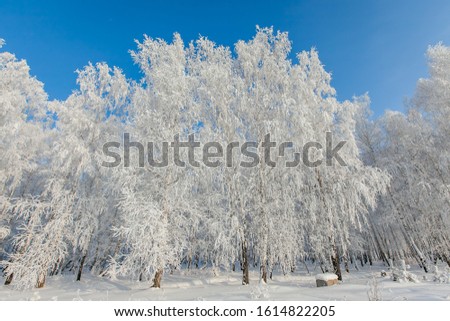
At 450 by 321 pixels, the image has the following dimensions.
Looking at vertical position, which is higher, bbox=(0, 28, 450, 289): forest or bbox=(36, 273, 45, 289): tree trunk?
bbox=(0, 28, 450, 289): forest

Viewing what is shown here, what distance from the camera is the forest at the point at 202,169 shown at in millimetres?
10484

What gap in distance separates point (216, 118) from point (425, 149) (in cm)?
1359

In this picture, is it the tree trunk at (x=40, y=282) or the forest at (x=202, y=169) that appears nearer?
the forest at (x=202, y=169)

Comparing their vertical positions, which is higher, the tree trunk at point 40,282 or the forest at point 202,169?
the forest at point 202,169

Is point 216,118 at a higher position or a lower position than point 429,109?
lower

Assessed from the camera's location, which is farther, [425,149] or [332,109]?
[425,149]

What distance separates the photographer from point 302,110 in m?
11.2

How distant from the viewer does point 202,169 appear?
35.6 ft

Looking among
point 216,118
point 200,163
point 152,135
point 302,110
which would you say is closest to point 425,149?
point 302,110

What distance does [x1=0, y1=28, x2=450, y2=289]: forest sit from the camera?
34.4 ft

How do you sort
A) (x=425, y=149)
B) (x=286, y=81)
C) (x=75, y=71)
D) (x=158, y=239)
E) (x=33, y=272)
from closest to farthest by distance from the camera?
→ 1. (x=158, y=239)
2. (x=33, y=272)
3. (x=286, y=81)
4. (x=75, y=71)
5. (x=425, y=149)

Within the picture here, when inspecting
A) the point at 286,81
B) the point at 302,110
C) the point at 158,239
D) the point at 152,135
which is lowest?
the point at 158,239

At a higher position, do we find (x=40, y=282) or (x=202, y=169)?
(x=202, y=169)

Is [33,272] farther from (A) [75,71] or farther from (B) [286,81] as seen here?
(B) [286,81]
